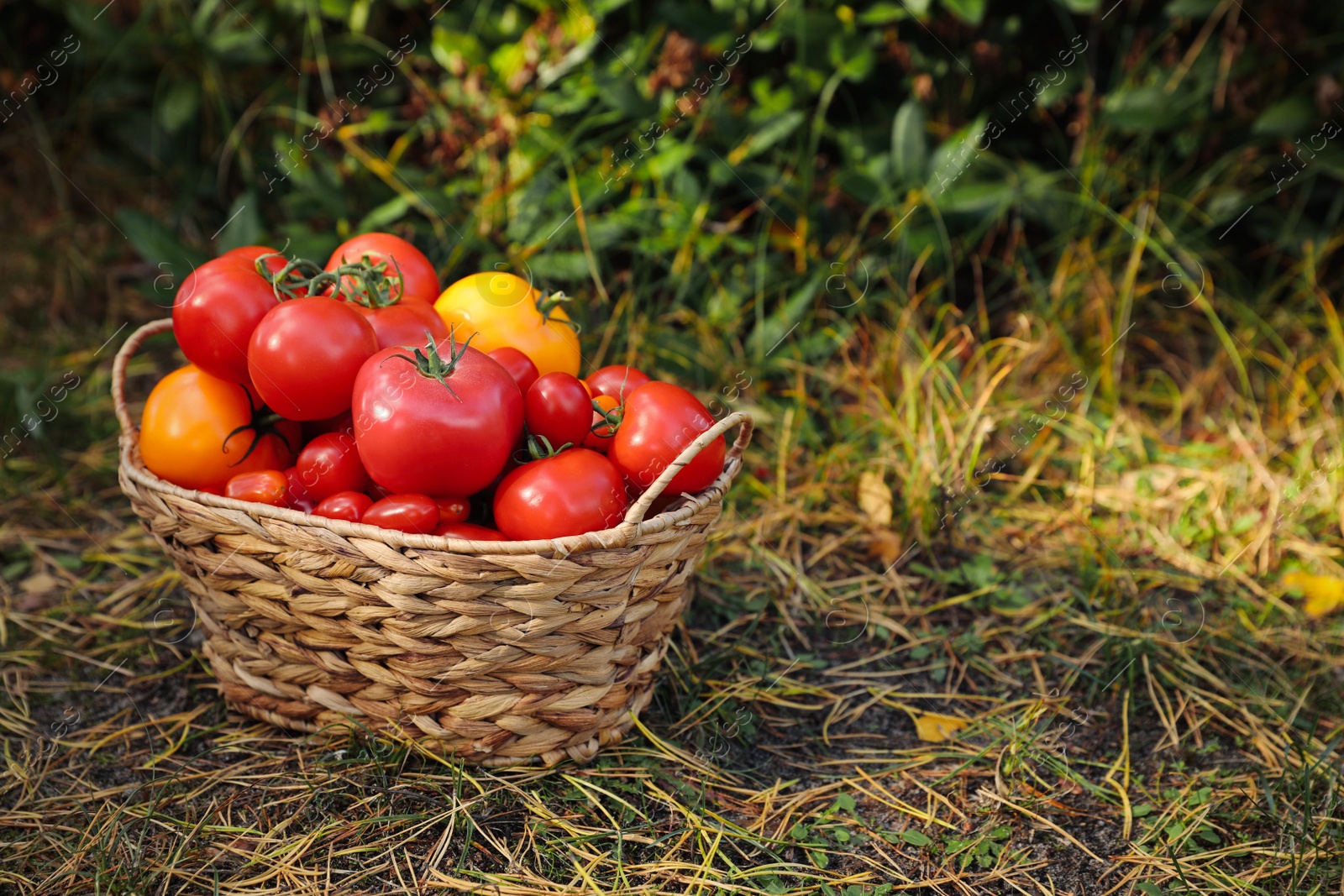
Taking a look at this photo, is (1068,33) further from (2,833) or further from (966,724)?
(2,833)

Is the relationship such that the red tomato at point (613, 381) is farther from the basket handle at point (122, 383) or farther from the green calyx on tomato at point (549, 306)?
the basket handle at point (122, 383)

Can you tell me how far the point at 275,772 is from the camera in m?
1.61

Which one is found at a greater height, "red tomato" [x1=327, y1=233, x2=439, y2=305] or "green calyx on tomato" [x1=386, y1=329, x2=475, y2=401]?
"red tomato" [x1=327, y1=233, x2=439, y2=305]

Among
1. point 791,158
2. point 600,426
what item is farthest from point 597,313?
point 600,426

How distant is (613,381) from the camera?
1756 millimetres

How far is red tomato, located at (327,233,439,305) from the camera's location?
1.85 metres

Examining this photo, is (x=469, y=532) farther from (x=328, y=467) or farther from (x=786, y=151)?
(x=786, y=151)

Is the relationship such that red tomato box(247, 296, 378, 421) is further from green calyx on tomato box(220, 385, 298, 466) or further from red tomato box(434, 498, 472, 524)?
red tomato box(434, 498, 472, 524)

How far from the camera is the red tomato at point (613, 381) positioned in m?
1.75

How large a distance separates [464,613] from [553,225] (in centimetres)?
158

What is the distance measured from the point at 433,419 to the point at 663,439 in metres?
0.35

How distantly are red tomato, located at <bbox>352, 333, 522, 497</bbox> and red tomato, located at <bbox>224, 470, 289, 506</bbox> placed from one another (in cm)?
16

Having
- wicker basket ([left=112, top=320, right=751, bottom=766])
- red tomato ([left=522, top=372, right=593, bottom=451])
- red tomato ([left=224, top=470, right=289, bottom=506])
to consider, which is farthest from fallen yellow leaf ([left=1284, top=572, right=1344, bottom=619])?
red tomato ([left=224, top=470, right=289, bottom=506])

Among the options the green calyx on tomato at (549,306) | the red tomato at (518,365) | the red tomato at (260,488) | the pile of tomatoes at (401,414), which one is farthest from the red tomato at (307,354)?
the green calyx on tomato at (549,306)
